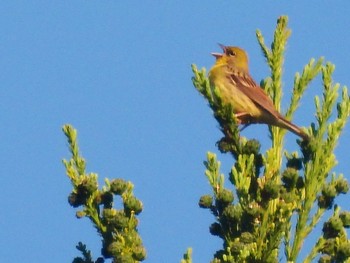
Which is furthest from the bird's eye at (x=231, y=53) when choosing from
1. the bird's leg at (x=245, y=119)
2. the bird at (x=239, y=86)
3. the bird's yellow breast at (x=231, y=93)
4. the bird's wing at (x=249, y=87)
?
the bird's leg at (x=245, y=119)

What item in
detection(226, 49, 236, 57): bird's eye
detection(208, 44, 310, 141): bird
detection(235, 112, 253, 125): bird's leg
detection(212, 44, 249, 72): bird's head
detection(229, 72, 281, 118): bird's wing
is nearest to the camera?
detection(229, 72, 281, 118): bird's wing

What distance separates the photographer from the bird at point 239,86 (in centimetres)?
716

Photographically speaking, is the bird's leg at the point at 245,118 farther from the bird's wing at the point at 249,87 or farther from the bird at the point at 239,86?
the bird's wing at the point at 249,87

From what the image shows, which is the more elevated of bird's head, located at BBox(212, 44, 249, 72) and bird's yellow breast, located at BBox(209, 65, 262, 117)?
bird's head, located at BBox(212, 44, 249, 72)

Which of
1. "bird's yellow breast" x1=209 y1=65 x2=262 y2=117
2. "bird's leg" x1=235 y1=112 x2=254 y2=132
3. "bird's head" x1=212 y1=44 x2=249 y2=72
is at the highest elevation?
"bird's head" x1=212 y1=44 x2=249 y2=72

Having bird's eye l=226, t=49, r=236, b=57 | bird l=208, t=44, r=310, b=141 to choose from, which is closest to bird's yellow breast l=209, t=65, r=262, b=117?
bird l=208, t=44, r=310, b=141

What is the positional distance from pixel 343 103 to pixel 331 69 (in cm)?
30

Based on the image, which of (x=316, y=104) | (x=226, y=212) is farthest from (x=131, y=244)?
(x=316, y=104)

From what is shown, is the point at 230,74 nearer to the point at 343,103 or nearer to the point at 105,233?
the point at 343,103

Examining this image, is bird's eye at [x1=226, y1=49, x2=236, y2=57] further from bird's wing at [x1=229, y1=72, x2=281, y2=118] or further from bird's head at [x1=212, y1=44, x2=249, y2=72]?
bird's wing at [x1=229, y1=72, x2=281, y2=118]

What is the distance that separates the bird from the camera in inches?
282

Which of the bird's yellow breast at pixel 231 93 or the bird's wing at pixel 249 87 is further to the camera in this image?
the bird's yellow breast at pixel 231 93

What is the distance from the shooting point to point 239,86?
26.3ft

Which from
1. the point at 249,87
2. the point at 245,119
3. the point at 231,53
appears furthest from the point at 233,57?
the point at 245,119
